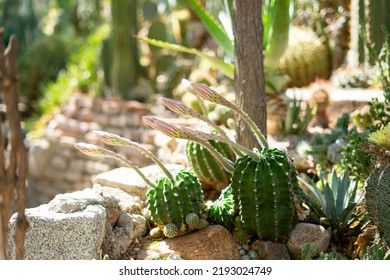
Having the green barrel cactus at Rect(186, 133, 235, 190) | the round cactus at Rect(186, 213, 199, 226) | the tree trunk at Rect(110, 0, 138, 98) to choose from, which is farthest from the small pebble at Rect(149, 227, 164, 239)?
the tree trunk at Rect(110, 0, 138, 98)

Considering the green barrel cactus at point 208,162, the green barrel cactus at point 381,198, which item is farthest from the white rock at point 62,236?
the green barrel cactus at point 381,198

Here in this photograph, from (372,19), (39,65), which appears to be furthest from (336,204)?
(39,65)

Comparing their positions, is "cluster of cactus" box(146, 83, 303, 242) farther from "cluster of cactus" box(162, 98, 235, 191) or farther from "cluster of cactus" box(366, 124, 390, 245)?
"cluster of cactus" box(162, 98, 235, 191)

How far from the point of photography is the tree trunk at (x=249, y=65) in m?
4.64

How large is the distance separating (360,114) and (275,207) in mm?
2461

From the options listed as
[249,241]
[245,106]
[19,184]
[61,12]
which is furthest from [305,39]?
[61,12]

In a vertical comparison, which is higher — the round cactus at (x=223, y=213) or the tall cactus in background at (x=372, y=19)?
the tall cactus in background at (x=372, y=19)

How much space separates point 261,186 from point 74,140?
5.95 m

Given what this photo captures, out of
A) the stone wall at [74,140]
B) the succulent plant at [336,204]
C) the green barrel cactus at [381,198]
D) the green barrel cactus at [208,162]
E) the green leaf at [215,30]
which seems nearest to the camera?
the green barrel cactus at [381,198]

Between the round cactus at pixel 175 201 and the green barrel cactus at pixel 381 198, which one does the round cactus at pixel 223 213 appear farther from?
the green barrel cactus at pixel 381 198

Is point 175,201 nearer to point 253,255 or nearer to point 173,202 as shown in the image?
point 173,202

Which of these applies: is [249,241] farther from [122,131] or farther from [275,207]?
[122,131]

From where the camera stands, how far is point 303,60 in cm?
807

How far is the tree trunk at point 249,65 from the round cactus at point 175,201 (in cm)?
A: 74
